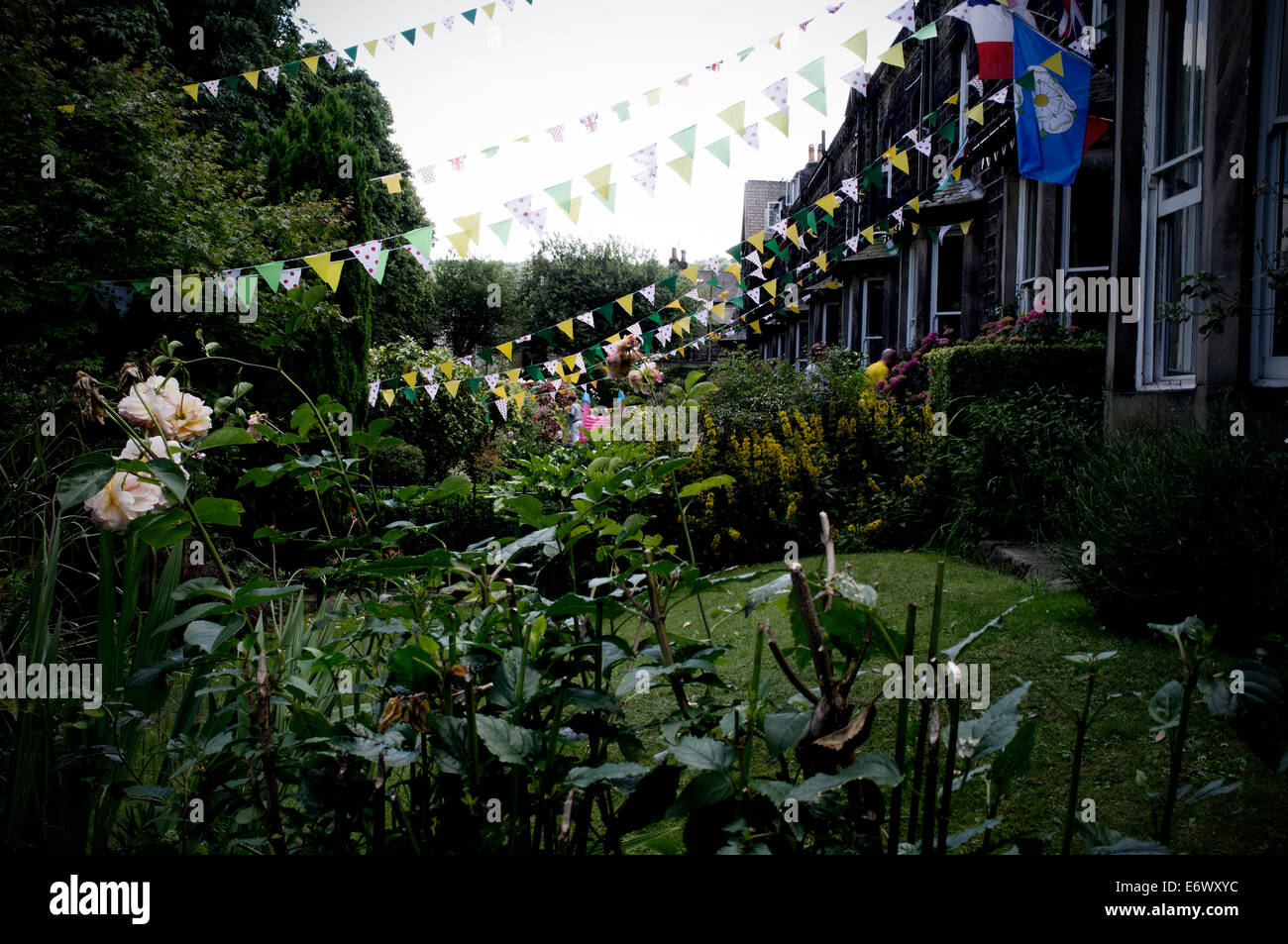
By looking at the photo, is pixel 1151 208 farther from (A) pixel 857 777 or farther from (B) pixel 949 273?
(B) pixel 949 273

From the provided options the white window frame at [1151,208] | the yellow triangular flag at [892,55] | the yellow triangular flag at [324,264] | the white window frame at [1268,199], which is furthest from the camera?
the yellow triangular flag at [324,264]

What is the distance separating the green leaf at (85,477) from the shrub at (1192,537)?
11.1 ft

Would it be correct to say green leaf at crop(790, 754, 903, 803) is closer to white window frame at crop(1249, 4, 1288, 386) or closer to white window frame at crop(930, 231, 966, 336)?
white window frame at crop(1249, 4, 1288, 386)

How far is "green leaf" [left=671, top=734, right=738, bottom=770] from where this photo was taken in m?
0.76

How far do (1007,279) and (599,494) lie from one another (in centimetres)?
934

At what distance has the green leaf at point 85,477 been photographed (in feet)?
3.02

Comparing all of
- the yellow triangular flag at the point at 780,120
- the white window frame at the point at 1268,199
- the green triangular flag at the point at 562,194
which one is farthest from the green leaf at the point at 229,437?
the yellow triangular flag at the point at 780,120

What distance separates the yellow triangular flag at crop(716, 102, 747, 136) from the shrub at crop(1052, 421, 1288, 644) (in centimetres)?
366

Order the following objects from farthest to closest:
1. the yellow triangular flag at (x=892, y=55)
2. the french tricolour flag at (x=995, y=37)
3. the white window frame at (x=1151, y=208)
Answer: the french tricolour flag at (x=995, y=37)
the yellow triangular flag at (x=892, y=55)
the white window frame at (x=1151, y=208)

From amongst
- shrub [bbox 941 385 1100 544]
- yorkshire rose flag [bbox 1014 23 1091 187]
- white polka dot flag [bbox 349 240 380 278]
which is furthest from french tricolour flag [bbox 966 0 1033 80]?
white polka dot flag [bbox 349 240 380 278]

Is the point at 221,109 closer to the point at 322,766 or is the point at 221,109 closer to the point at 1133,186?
the point at 1133,186

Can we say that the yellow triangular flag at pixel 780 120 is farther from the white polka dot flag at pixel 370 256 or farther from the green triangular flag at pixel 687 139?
the white polka dot flag at pixel 370 256
